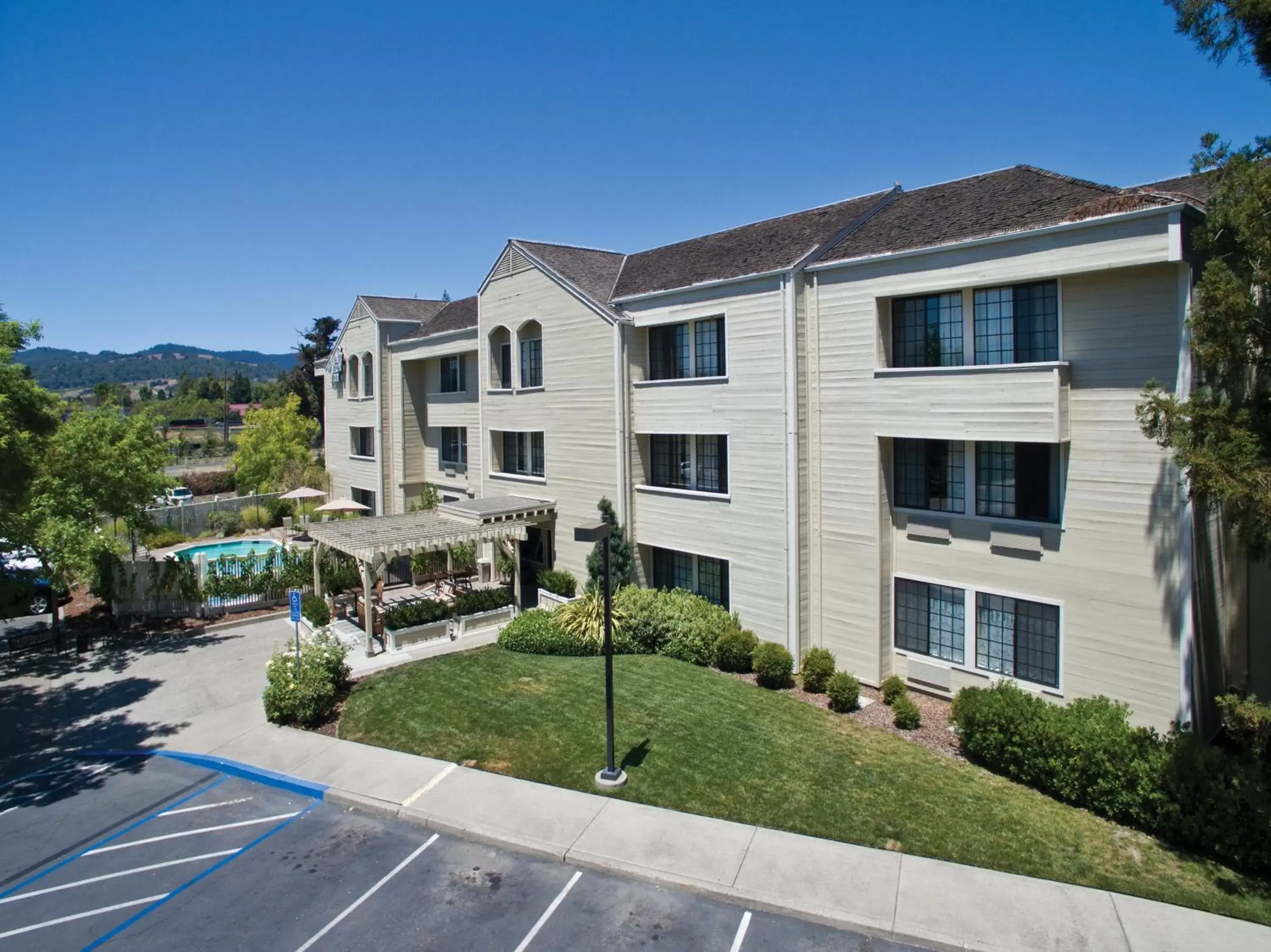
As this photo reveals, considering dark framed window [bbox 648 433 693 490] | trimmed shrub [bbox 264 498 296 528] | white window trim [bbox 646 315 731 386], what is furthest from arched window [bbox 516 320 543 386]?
trimmed shrub [bbox 264 498 296 528]

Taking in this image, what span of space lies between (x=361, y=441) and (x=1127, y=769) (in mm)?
36012

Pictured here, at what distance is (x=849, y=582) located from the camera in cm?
1786

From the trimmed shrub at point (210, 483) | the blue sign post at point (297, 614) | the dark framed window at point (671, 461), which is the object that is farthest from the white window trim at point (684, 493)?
the trimmed shrub at point (210, 483)

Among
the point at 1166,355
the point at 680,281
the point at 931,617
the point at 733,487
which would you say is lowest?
the point at 931,617

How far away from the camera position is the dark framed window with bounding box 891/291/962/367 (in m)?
16.4

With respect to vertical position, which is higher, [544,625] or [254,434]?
[254,434]

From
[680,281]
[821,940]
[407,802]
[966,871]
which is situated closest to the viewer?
[821,940]

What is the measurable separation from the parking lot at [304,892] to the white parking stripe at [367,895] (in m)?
0.02

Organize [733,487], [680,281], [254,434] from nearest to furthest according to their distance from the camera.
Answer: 1. [733,487]
2. [680,281]
3. [254,434]

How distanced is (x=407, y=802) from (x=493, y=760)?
1818mm

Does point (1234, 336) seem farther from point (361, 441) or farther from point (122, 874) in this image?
point (361, 441)

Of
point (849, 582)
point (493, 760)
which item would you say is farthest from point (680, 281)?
point (493, 760)

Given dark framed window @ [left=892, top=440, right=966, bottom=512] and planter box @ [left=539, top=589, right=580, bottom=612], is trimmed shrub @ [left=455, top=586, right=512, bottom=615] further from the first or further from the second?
dark framed window @ [left=892, top=440, right=966, bottom=512]

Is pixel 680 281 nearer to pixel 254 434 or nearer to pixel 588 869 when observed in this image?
pixel 588 869
